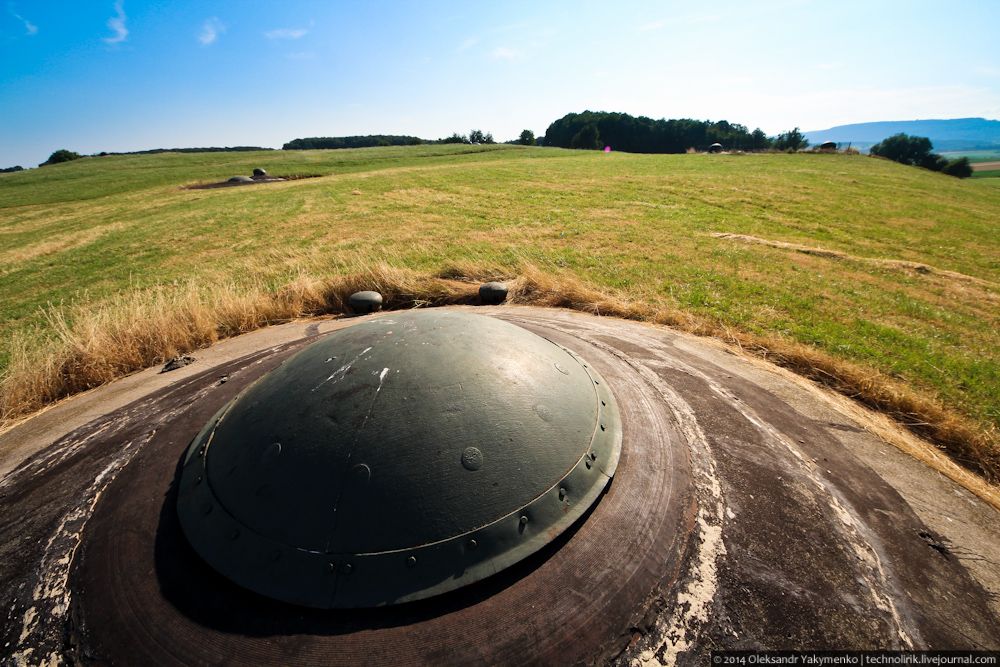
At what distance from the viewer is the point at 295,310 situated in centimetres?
720

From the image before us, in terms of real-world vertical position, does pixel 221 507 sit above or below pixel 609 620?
above

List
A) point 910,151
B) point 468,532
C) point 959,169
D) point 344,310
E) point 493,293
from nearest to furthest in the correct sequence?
point 468,532
point 493,293
point 344,310
point 959,169
point 910,151

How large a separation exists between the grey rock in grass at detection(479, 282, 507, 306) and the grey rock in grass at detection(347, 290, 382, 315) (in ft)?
6.09

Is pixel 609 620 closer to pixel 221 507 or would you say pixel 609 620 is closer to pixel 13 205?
pixel 221 507

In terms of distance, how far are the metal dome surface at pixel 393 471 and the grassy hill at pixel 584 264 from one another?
3.87 metres

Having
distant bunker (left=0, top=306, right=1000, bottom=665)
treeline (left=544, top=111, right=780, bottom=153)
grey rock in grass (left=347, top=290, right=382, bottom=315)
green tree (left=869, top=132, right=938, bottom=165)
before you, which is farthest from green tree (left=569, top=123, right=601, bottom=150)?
distant bunker (left=0, top=306, right=1000, bottom=665)

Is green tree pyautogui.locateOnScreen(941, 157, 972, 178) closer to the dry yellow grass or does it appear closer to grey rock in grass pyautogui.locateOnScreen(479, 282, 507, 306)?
the dry yellow grass

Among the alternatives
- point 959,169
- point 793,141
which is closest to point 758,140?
point 793,141

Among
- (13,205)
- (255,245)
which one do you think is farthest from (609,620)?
(13,205)

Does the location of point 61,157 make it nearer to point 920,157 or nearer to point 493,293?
point 493,293

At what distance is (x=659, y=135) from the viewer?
79.5 m

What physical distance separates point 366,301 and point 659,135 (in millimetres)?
88720

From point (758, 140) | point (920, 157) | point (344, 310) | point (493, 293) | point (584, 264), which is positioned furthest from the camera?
point (758, 140)

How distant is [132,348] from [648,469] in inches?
250
